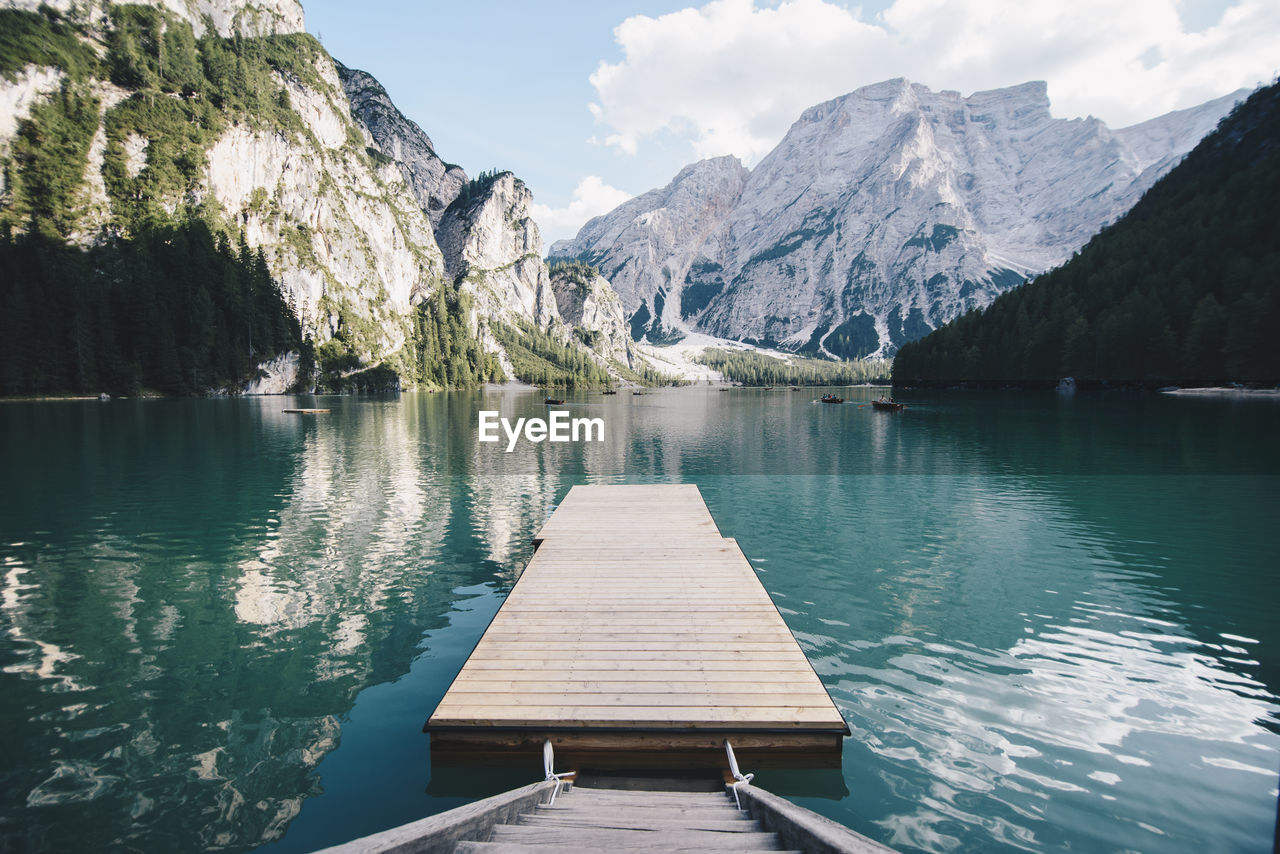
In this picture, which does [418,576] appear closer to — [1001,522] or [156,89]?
[1001,522]

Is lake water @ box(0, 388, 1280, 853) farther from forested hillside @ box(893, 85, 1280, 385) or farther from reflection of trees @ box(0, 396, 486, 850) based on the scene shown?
forested hillside @ box(893, 85, 1280, 385)

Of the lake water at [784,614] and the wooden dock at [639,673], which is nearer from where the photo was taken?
the wooden dock at [639,673]

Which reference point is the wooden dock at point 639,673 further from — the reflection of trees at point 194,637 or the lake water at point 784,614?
the reflection of trees at point 194,637

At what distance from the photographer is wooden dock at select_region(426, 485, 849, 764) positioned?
957cm

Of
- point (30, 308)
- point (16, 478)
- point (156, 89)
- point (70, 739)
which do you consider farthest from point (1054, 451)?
point (156, 89)

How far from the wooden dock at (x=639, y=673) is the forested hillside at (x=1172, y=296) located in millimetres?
139356

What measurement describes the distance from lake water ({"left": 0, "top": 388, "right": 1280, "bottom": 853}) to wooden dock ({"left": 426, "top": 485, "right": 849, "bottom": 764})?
1.25 meters

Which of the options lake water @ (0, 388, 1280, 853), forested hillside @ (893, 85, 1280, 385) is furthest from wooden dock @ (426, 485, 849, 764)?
forested hillside @ (893, 85, 1280, 385)

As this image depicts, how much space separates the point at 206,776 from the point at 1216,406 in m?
128

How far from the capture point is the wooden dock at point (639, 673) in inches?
377

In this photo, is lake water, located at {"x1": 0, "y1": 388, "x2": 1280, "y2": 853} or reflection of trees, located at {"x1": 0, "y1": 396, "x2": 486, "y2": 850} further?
reflection of trees, located at {"x1": 0, "y1": 396, "x2": 486, "y2": 850}

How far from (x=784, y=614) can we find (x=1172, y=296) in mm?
167598

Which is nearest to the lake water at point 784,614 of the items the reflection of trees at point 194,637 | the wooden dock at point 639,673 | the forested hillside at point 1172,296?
the reflection of trees at point 194,637

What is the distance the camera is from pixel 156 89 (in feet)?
623
